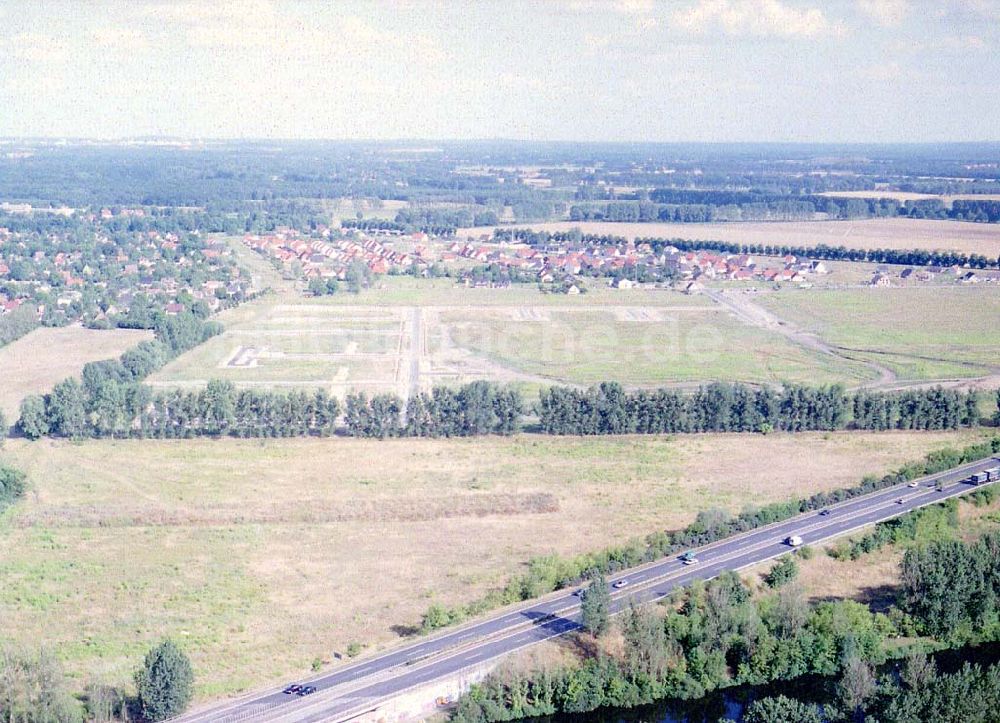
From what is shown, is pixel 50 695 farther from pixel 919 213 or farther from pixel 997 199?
pixel 997 199

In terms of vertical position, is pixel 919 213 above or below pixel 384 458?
above

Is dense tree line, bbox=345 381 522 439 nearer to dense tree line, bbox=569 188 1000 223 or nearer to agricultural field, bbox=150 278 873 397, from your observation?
agricultural field, bbox=150 278 873 397

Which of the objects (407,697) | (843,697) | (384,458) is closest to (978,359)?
(384,458)

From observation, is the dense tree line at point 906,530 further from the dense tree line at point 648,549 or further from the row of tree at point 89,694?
the row of tree at point 89,694

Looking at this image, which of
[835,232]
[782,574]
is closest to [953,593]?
[782,574]

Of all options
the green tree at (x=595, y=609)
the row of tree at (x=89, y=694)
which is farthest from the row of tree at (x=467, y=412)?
the row of tree at (x=89, y=694)

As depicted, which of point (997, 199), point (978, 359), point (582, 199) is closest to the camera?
point (978, 359)

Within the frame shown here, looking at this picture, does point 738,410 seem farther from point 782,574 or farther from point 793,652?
point 793,652
